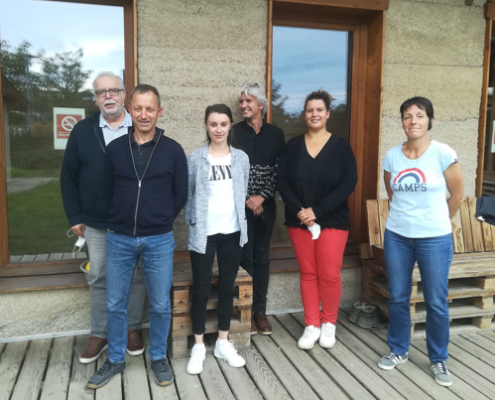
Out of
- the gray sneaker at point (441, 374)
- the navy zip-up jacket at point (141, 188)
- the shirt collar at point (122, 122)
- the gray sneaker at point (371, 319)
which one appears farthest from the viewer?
the gray sneaker at point (371, 319)

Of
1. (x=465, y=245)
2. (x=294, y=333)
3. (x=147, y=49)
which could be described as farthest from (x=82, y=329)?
(x=465, y=245)

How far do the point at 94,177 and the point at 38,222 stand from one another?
106 centimetres

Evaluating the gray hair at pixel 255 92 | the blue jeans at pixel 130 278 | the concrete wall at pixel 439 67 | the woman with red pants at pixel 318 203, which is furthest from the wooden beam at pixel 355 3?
the blue jeans at pixel 130 278

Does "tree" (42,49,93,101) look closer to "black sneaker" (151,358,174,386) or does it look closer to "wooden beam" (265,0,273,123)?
"wooden beam" (265,0,273,123)

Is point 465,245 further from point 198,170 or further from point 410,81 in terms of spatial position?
point 198,170

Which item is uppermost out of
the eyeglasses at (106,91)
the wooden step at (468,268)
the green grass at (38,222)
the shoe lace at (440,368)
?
the eyeglasses at (106,91)

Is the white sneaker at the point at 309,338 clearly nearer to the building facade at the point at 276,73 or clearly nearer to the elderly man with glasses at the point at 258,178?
the elderly man with glasses at the point at 258,178

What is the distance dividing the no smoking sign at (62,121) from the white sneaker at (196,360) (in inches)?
75.3

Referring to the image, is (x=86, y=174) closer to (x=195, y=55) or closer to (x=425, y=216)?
(x=195, y=55)

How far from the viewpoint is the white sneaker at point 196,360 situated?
2.88 metres

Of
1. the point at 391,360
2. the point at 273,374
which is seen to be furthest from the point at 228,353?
the point at 391,360

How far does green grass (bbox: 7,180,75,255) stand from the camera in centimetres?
352

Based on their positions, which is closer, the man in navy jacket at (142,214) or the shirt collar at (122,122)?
the man in navy jacket at (142,214)

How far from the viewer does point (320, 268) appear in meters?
3.24
